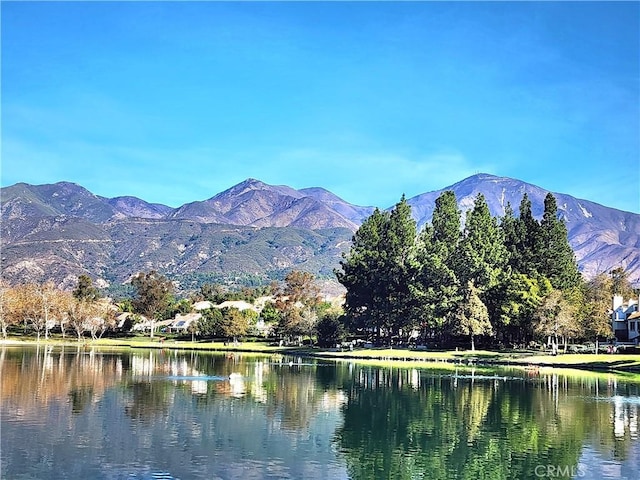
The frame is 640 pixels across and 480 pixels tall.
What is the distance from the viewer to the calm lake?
23.0 meters

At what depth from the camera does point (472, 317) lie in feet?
260

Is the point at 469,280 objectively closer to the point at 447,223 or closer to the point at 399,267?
the point at 447,223

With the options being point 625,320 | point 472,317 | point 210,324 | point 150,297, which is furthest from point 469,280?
point 150,297

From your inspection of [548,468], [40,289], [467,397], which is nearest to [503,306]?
[467,397]

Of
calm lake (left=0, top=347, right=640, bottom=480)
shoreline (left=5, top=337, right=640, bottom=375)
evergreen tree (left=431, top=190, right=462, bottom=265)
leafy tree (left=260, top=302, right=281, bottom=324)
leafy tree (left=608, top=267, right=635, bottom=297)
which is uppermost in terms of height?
evergreen tree (left=431, top=190, right=462, bottom=265)

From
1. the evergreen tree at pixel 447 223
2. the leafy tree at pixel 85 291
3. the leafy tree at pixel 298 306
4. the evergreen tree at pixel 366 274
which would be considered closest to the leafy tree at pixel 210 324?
the leafy tree at pixel 298 306

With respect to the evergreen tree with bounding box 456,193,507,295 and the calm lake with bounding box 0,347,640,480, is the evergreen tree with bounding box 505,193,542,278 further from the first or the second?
the calm lake with bounding box 0,347,640,480

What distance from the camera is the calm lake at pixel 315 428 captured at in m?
23.0

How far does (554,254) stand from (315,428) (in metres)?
69.3

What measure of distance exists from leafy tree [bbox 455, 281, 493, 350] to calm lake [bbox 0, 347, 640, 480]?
25820mm

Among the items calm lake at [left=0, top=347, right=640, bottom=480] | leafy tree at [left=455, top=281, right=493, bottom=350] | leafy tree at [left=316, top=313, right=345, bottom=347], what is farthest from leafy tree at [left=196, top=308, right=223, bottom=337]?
calm lake at [left=0, top=347, right=640, bottom=480]

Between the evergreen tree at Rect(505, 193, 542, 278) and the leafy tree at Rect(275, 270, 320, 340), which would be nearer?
the evergreen tree at Rect(505, 193, 542, 278)

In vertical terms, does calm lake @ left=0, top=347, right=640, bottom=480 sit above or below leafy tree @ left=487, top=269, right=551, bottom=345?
below

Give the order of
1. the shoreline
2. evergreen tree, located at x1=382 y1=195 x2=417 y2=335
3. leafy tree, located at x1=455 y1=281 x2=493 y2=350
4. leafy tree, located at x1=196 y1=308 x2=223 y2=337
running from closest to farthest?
the shoreline, leafy tree, located at x1=455 y1=281 x2=493 y2=350, evergreen tree, located at x1=382 y1=195 x2=417 y2=335, leafy tree, located at x1=196 y1=308 x2=223 y2=337
